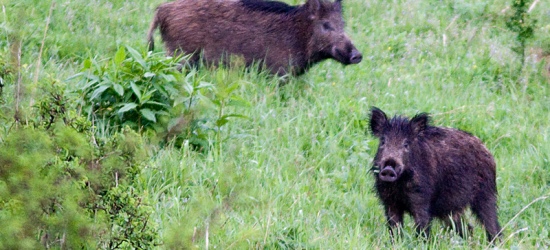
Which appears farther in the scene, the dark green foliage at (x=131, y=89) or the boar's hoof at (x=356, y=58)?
the boar's hoof at (x=356, y=58)

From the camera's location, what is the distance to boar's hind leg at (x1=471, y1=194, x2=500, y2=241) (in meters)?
6.04

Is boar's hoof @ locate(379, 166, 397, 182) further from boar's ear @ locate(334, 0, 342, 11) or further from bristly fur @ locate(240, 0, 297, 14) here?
boar's ear @ locate(334, 0, 342, 11)

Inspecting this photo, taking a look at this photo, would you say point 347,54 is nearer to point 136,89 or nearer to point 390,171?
point 136,89

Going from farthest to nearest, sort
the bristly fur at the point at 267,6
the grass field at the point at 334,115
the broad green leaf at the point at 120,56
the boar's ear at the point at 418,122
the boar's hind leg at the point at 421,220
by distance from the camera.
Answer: the bristly fur at the point at 267,6 < the broad green leaf at the point at 120,56 < the boar's ear at the point at 418,122 < the boar's hind leg at the point at 421,220 < the grass field at the point at 334,115

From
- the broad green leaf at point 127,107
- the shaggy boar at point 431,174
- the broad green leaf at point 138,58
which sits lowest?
the shaggy boar at point 431,174

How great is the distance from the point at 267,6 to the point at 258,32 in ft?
1.49

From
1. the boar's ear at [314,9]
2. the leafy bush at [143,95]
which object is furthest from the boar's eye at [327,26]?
the leafy bush at [143,95]

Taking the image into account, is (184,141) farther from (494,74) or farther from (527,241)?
(494,74)

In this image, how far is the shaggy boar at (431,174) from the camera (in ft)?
18.8

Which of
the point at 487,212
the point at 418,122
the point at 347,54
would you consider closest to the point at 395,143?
the point at 418,122

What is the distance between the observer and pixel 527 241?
5.62m

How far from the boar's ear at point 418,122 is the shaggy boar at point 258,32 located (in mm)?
2864

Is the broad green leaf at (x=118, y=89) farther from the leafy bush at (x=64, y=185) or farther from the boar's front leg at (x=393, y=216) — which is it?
the leafy bush at (x=64, y=185)

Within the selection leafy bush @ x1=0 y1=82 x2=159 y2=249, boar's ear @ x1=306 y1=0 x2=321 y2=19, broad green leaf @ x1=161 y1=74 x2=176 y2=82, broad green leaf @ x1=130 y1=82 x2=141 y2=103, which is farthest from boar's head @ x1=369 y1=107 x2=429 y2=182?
boar's ear @ x1=306 y1=0 x2=321 y2=19
